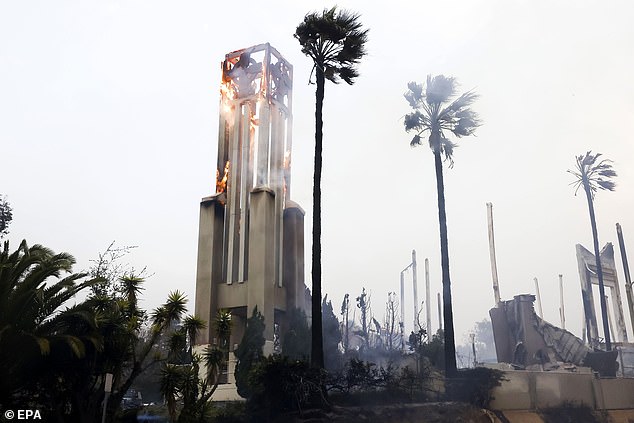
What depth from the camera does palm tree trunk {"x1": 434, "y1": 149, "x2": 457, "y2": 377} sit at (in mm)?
24714

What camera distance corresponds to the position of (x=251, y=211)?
3516 cm

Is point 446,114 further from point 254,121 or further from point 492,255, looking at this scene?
point 492,255

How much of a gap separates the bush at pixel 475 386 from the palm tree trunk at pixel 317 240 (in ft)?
18.3

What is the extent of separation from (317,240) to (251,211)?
41.4 feet

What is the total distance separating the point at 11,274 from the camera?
709 inches

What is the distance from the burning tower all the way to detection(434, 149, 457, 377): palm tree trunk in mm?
10862

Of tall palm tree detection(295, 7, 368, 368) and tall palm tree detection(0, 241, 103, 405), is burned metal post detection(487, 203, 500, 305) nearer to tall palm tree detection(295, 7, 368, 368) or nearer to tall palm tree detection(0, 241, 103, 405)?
tall palm tree detection(295, 7, 368, 368)

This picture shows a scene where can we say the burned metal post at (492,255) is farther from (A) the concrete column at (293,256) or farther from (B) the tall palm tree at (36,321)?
(B) the tall palm tree at (36,321)

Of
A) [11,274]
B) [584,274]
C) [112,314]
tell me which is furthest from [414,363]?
[584,274]

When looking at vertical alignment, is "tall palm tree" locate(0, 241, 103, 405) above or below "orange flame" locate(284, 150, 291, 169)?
below

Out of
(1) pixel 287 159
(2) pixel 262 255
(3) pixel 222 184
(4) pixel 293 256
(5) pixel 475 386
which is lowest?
(5) pixel 475 386

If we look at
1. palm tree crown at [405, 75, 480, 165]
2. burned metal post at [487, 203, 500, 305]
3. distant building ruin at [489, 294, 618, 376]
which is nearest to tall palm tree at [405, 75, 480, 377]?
palm tree crown at [405, 75, 480, 165]

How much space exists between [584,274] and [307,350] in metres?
34.0

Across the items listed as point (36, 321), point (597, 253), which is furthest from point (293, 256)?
point (597, 253)
